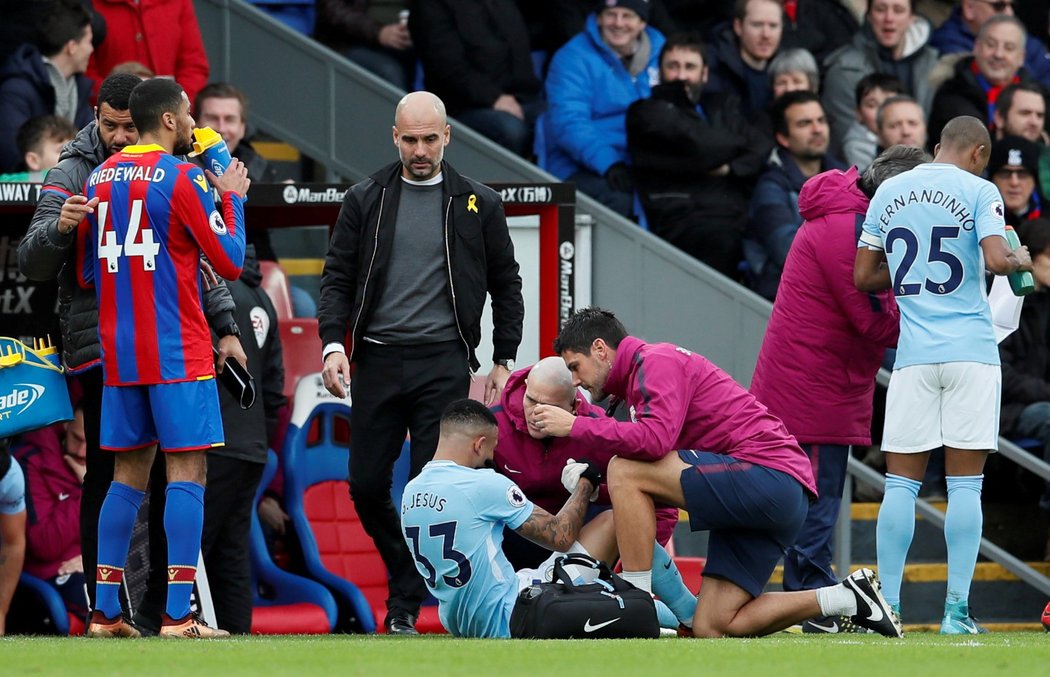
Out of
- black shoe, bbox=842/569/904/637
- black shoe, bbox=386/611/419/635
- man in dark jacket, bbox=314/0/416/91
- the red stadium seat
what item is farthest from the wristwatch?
man in dark jacket, bbox=314/0/416/91

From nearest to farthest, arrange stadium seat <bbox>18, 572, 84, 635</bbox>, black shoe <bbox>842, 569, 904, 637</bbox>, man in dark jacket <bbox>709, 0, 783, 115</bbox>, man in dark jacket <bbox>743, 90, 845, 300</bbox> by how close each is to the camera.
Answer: black shoe <bbox>842, 569, 904, 637</bbox>
stadium seat <bbox>18, 572, 84, 635</bbox>
man in dark jacket <bbox>743, 90, 845, 300</bbox>
man in dark jacket <bbox>709, 0, 783, 115</bbox>

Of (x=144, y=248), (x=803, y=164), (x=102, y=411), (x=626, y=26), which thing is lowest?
(x=102, y=411)

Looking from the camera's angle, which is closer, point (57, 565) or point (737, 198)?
point (57, 565)

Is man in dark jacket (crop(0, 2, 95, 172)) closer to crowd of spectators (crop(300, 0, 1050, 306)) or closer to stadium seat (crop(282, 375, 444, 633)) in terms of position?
crowd of spectators (crop(300, 0, 1050, 306))

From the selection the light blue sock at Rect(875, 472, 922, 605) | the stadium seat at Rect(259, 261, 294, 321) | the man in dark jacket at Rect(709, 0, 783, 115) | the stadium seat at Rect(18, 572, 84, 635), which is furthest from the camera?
the man in dark jacket at Rect(709, 0, 783, 115)

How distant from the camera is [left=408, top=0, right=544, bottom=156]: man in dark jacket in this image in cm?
1148

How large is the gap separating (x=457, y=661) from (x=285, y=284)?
4.42 m

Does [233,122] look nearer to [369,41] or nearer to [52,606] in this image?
[369,41]

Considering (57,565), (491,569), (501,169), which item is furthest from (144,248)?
(501,169)

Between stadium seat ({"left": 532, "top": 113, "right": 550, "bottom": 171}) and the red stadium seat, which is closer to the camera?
the red stadium seat

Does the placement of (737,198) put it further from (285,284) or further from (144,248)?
(144,248)

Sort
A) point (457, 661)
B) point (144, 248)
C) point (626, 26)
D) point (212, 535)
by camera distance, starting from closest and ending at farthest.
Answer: point (457, 661) → point (144, 248) → point (212, 535) → point (626, 26)

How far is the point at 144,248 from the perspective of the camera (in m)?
6.55

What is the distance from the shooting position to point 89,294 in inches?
269
